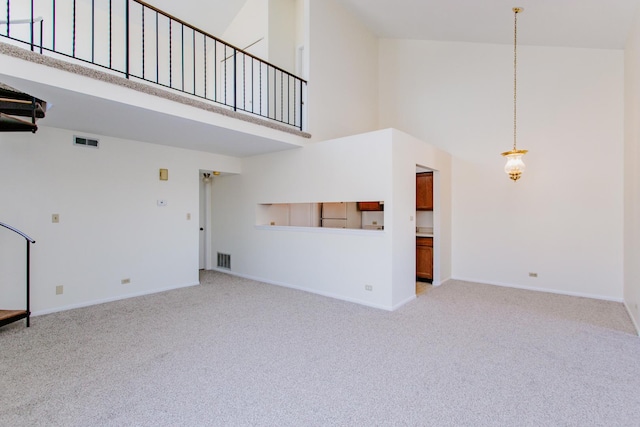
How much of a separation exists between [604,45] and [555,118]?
1071 mm

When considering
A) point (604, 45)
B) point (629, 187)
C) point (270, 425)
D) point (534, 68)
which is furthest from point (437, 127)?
point (270, 425)

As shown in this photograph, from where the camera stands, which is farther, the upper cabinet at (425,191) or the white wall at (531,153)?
the upper cabinet at (425,191)

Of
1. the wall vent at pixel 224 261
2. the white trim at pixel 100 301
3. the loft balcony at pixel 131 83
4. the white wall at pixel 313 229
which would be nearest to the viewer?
the loft balcony at pixel 131 83

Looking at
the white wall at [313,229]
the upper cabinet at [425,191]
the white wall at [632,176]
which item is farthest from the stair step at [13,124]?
the white wall at [632,176]

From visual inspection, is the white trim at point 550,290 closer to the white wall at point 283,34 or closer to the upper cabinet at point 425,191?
the upper cabinet at point 425,191

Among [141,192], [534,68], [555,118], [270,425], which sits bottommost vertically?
[270,425]

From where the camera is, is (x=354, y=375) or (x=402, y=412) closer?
(x=402, y=412)

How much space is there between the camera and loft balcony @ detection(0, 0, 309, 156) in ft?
8.96

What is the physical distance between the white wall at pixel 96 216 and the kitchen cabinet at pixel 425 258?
407cm

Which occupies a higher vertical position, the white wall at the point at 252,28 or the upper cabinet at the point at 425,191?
the white wall at the point at 252,28

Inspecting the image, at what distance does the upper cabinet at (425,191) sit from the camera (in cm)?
569

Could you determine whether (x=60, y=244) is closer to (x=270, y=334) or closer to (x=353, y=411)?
(x=270, y=334)

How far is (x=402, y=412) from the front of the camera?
2043 mm

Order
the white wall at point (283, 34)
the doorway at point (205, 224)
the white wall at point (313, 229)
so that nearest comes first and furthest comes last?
the white wall at point (313, 229) → the white wall at point (283, 34) → the doorway at point (205, 224)
